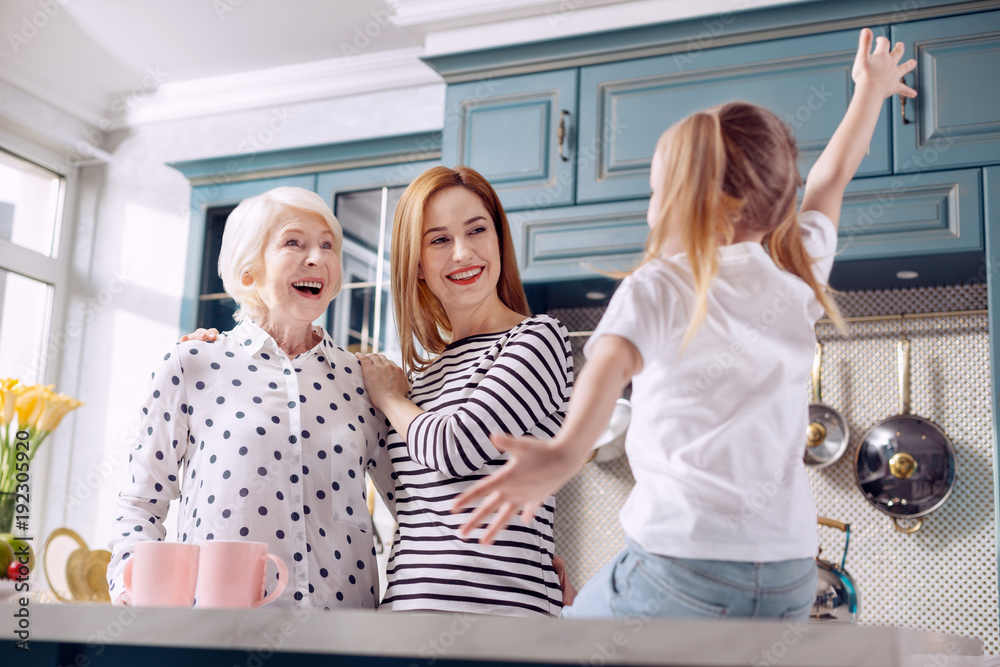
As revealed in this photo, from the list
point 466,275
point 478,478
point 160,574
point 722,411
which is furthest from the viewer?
point 466,275

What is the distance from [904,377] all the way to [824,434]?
22 cm

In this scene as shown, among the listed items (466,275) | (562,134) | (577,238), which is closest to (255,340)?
(466,275)

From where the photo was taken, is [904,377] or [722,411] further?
[904,377]

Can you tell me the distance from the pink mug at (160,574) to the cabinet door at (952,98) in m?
1.66

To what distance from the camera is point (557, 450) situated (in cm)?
61

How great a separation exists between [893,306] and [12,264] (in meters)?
2.83

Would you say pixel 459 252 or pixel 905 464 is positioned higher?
pixel 459 252

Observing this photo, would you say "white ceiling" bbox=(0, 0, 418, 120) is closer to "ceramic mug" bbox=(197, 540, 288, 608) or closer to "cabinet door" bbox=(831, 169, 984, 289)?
"cabinet door" bbox=(831, 169, 984, 289)

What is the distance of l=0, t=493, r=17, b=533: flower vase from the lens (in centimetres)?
147

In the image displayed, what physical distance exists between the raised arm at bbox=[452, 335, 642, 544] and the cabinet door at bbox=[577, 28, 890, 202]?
56.8 inches

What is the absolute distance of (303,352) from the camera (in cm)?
125

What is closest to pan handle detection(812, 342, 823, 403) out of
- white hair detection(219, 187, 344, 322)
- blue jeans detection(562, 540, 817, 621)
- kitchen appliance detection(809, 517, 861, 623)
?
kitchen appliance detection(809, 517, 861, 623)

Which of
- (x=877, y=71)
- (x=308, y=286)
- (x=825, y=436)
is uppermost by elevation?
(x=877, y=71)

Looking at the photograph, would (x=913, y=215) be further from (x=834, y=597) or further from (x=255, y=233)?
(x=255, y=233)
